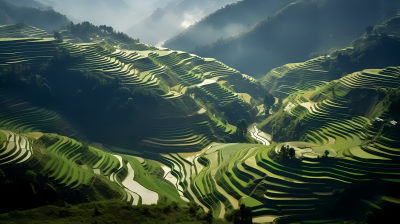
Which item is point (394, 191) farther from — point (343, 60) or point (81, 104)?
point (343, 60)

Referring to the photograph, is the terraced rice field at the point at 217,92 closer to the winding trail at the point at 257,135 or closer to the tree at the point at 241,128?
the winding trail at the point at 257,135

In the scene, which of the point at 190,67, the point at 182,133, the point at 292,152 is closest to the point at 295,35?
the point at 190,67

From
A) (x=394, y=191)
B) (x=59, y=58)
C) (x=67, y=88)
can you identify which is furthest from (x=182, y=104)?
(x=394, y=191)

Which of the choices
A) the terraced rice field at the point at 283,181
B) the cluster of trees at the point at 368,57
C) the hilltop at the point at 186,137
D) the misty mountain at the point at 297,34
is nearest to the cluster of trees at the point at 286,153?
the hilltop at the point at 186,137

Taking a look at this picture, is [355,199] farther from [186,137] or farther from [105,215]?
[186,137]

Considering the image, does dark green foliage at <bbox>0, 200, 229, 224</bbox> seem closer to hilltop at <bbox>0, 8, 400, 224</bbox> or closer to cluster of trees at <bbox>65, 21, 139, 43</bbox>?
hilltop at <bbox>0, 8, 400, 224</bbox>

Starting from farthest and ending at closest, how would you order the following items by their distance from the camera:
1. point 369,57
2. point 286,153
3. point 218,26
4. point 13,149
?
point 218,26, point 369,57, point 286,153, point 13,149
